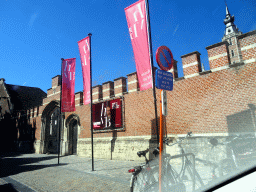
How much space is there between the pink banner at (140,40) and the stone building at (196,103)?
2.63 meters

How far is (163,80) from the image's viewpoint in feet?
10.8

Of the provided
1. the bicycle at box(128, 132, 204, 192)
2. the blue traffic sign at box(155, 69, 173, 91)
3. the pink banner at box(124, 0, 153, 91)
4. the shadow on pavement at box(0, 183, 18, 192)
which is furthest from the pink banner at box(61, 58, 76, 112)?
the bicycle at box(128, 132, 204, 192)

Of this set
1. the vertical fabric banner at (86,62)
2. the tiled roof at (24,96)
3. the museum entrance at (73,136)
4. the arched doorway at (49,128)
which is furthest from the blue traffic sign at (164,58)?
the tiled roof at (24,96)

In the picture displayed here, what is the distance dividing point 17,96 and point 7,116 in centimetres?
362

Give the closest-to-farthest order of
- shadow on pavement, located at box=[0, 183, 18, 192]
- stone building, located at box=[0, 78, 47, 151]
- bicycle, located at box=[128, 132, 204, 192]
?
1. bicycle, located at box=[128, 132, 204, 192]
2. shadow on pavement, located at box=[0, 183, 18, 192]
3. stone building, located at box=[0, 78, 47, 151]

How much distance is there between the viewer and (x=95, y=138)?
12.5m

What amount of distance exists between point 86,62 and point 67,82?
9.71 feet

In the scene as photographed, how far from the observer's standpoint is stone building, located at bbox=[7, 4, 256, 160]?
664 cm

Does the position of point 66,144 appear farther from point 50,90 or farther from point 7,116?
point 7,116

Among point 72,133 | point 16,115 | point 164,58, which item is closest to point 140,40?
point 164,58

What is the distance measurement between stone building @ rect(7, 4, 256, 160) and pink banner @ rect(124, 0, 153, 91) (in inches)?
103

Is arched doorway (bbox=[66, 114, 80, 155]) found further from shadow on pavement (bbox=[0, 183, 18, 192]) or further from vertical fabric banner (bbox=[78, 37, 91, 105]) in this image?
shadow on pavement (bbox=[0, 183, 18, 192])

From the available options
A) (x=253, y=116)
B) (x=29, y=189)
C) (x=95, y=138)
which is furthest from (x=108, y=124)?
(x=253, y=116)

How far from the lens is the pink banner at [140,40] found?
592 cm
